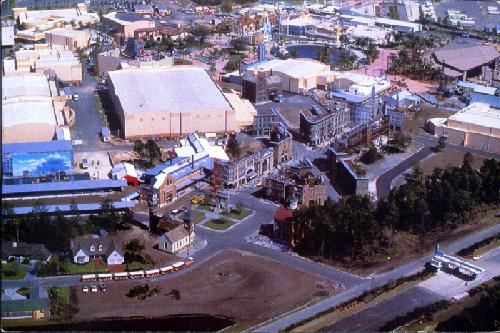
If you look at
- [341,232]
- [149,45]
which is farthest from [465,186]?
[149,45]

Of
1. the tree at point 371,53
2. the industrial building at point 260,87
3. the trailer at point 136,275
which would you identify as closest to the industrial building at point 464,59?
the tree at point 371,53

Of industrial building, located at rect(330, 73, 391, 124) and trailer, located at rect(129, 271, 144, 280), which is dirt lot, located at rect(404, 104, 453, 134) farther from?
trailer, located at rect(129, 271, 144, 280)

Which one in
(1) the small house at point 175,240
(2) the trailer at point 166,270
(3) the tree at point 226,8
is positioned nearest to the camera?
(2) the trailer at point 166,270

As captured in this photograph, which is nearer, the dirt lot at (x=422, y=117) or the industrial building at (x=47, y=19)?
the dirt lot at (x=422, y=117)

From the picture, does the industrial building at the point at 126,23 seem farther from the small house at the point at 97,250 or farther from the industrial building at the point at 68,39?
the small house at the point at 97,250

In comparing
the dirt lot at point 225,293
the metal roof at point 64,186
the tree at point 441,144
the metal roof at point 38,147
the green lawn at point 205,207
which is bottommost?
the dirt lot at point 225,293

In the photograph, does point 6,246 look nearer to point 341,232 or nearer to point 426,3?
point 341,232

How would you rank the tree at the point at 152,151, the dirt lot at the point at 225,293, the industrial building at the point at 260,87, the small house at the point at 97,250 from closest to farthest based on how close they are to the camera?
1. the dirt lot at the point at 225,293
2. the small house at the point at 97,250
3. the tree at the point at 152,151
4. the industrial building at the point at 260,87
